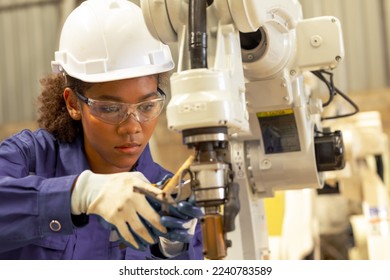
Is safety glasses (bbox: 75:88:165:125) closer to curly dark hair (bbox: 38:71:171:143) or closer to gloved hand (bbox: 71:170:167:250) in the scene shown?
curly dark hair (bbox: 38:71:171:143)

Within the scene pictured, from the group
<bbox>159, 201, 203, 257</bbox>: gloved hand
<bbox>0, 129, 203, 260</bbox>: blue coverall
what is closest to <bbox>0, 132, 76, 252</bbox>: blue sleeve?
<bbox>0, 129, 203, 260</bbox>: blue coverall

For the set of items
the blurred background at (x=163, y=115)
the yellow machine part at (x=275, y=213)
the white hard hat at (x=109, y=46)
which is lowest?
the yellow machine part at (x=275, y=213)

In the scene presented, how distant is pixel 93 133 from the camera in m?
1.70

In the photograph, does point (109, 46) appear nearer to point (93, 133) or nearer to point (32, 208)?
point (93, 133)

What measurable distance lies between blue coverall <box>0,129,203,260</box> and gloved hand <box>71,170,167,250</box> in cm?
7

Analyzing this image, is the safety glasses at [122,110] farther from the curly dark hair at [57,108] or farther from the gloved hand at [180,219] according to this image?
the gloved hand at [180,219]

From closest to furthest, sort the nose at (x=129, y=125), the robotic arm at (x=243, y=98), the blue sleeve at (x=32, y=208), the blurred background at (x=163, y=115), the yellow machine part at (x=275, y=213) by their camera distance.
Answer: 1. the robotic arm at (x=243, y=98)
2. the blue sleeve at (x=32, y=208)
3. the nose at (x=129, y=125)
4. the yellow machine part at (x=275, y=213)
5. the blurred background at (x=163, y=115)

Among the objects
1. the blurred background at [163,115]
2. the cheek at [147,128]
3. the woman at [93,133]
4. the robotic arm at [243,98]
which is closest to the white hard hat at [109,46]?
the woman at [93,133]

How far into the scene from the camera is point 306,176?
5.98 ft

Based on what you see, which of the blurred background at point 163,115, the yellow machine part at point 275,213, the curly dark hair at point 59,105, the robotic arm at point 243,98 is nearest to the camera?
the robotic arm at point 243,98

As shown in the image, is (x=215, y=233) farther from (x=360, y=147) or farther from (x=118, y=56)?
(x=360, y=147)

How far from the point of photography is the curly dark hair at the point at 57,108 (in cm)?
180

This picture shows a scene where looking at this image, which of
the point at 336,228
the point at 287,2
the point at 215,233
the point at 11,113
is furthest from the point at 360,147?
the point at 11,113

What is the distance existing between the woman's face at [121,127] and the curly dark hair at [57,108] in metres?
0.07
